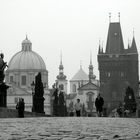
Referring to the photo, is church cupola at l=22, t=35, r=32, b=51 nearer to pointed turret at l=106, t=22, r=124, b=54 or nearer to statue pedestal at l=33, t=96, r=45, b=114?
pointed turret at l=106, t=22, r=124, b=54

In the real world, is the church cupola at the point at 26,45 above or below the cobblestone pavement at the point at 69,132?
above

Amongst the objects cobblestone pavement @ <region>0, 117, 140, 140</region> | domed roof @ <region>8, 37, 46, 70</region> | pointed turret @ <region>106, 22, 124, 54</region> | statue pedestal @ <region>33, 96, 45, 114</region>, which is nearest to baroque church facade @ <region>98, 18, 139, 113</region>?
pointed turret @ <region>106, 22, 124, 54</region>

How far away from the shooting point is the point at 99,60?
147625mm

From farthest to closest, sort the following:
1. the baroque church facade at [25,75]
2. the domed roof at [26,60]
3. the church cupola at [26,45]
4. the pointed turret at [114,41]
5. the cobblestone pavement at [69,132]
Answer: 1. the church cupola at [26,45]
2. the domed roof at [26,60]
3. the pointed turret at [114,41]
4. the baroque church facade at [25,75]
5. the cobblestone pavement at [69,132]

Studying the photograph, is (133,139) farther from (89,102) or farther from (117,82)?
(89,102)

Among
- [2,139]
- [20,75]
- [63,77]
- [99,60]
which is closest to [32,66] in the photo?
[20,75]

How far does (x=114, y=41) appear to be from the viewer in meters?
149

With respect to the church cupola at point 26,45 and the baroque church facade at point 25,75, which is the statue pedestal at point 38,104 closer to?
the baroque church facade at point 25,75

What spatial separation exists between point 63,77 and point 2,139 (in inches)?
6922

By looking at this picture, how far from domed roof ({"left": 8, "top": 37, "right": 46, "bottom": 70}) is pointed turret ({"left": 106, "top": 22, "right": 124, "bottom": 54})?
54.1ft

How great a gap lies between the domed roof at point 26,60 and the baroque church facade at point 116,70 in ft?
49.4

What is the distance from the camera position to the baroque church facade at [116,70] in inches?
5728

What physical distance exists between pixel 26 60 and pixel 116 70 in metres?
23.0

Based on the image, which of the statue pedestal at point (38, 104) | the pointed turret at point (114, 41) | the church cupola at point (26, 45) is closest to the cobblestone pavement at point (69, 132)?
the statue pedestal at point (38, 104)
